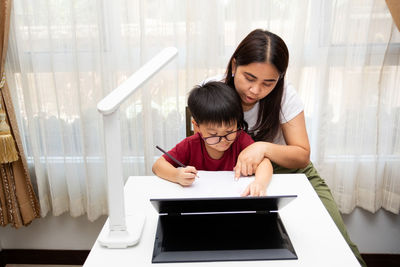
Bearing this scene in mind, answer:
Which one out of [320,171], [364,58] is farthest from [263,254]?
[364,58]

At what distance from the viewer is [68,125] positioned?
192 centimetres

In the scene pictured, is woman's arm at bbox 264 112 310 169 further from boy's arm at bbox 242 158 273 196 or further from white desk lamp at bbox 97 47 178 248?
white desk lamp at bbox 97 47 178 248

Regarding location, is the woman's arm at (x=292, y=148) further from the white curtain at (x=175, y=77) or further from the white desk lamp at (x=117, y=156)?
the white desk lamp at (x=117, y=156)

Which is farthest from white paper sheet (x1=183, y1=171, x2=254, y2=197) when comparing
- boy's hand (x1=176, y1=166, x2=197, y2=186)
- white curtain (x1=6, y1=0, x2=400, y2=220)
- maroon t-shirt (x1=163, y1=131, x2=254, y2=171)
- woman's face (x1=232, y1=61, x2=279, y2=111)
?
white curtain (x1=6, y1=0, x2=400, y2=220)

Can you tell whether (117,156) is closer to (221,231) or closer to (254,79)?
(221,231)

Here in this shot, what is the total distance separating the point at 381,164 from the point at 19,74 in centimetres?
213

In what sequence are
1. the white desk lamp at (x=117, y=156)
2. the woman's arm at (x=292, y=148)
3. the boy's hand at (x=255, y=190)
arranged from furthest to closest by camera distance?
the woman's arm at (x=292, y=148), the boy's hand at (x=255, y=190), the white desk lamp at (x=117, y=156)

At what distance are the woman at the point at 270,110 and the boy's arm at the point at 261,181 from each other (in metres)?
0.03

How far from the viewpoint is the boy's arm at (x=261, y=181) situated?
993 mm

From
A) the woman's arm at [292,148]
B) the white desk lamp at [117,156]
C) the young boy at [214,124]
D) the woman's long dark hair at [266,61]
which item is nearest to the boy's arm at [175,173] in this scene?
the young boy at [214,124]

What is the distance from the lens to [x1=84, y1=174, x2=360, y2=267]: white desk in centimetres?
75

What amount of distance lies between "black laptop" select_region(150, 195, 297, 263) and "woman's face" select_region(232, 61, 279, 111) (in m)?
0.52

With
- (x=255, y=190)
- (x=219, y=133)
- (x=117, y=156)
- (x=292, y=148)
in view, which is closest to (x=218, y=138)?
(x=219, y=133)

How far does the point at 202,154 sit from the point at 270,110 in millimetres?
366
